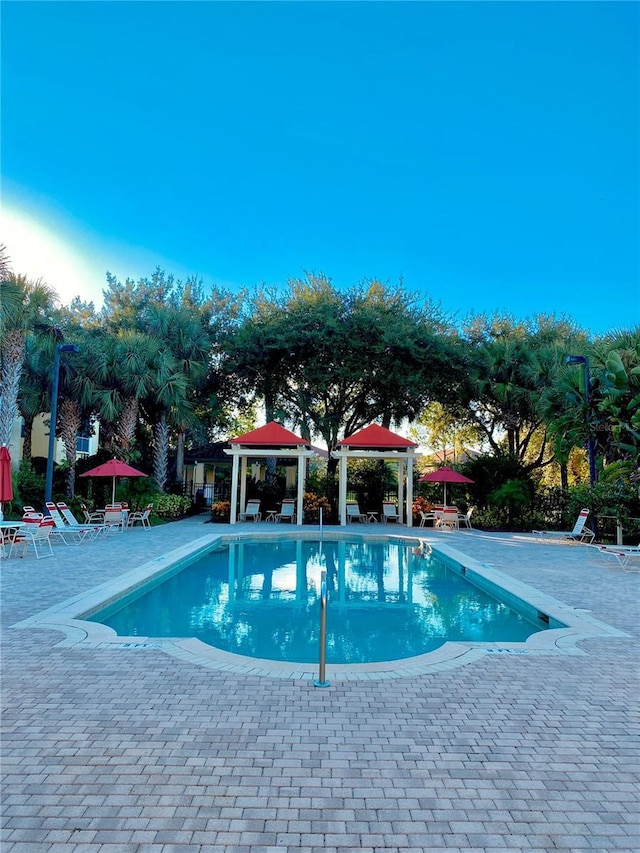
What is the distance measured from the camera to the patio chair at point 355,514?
2223 cm

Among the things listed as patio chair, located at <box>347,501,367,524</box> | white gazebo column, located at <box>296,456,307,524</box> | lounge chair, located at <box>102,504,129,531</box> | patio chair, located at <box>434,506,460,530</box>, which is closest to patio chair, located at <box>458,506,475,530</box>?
patio chair, located at <box>434,506,460,530</box>

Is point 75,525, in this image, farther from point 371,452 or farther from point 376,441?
point 376,441

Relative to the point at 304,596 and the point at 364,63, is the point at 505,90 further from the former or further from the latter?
the point at 304,596

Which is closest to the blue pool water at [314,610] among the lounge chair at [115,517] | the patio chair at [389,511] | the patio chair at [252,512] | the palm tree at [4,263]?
the lounge chair at [115,517]

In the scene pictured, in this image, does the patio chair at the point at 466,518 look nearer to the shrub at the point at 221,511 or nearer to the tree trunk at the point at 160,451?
the shrub at the point at 221,511

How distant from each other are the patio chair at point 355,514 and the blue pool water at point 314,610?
8.06 metres

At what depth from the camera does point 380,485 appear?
24.1 metres

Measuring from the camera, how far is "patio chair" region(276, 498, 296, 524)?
69.8 feet

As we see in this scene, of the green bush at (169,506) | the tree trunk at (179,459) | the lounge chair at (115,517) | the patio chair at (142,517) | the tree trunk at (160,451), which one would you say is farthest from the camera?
the tree trunk at (179,459)

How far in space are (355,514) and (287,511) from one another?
9.51 feet

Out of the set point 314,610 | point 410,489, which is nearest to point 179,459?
point 410,489

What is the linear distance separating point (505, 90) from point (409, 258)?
34.7ft

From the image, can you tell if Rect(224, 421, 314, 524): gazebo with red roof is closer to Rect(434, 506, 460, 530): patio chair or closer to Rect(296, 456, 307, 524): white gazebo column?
Rect(296, 456, 307, 524): white gazebo column

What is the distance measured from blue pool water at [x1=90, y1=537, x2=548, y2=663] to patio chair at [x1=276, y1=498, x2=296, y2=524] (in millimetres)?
7146
